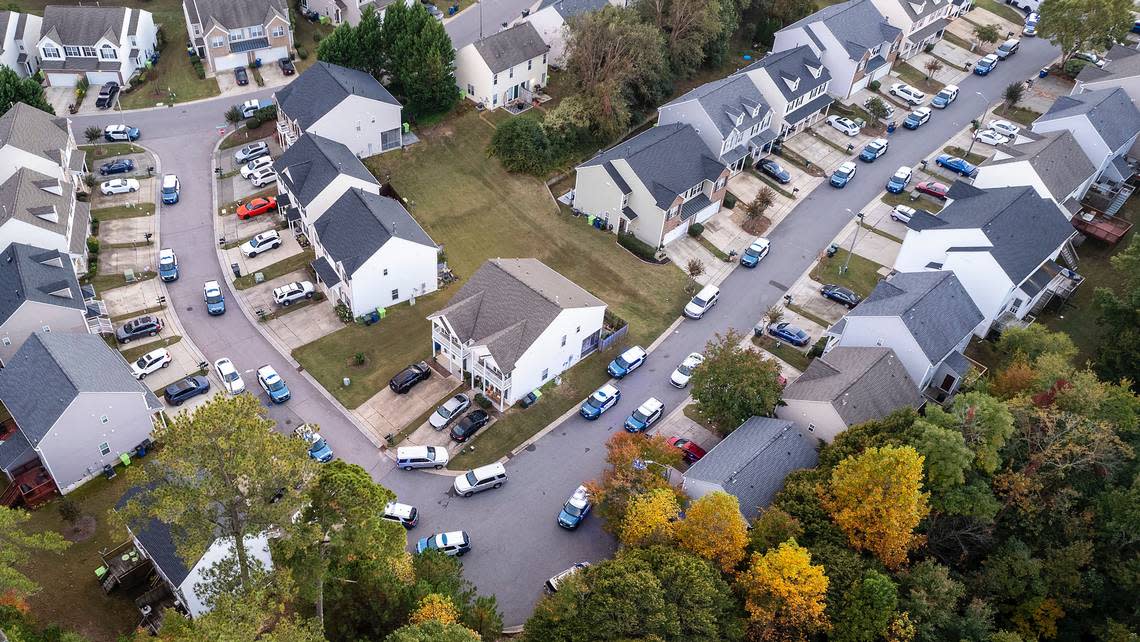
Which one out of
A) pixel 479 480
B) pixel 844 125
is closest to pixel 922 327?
pixel 479 480

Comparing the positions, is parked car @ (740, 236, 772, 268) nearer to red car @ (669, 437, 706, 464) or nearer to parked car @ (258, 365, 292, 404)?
red car @ (669, 437, 706, 464)

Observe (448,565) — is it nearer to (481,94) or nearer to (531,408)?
(531,408)

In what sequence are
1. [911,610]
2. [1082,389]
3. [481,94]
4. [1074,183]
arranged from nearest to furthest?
Answer: [911,610] → [1082,389] → [1074,183] → [481,94]

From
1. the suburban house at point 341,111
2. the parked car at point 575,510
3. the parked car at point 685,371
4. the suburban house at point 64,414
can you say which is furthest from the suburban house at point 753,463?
the suburban house at point 341,111

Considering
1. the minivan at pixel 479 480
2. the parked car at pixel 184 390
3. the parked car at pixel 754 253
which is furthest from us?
the parked car at pixel 754 253

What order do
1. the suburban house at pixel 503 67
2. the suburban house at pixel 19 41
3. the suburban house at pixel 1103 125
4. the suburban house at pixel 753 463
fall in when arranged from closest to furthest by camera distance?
the suburban house at pixel 753 463, the suburban house at pixel 1103 125, the suburban house at pixel 503 67, the suburban house at pixel 19 41

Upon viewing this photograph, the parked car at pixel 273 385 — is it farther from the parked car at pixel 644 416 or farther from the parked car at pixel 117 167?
the parked car at pixel 117 167

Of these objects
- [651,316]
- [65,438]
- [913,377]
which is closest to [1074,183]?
[913,377]
